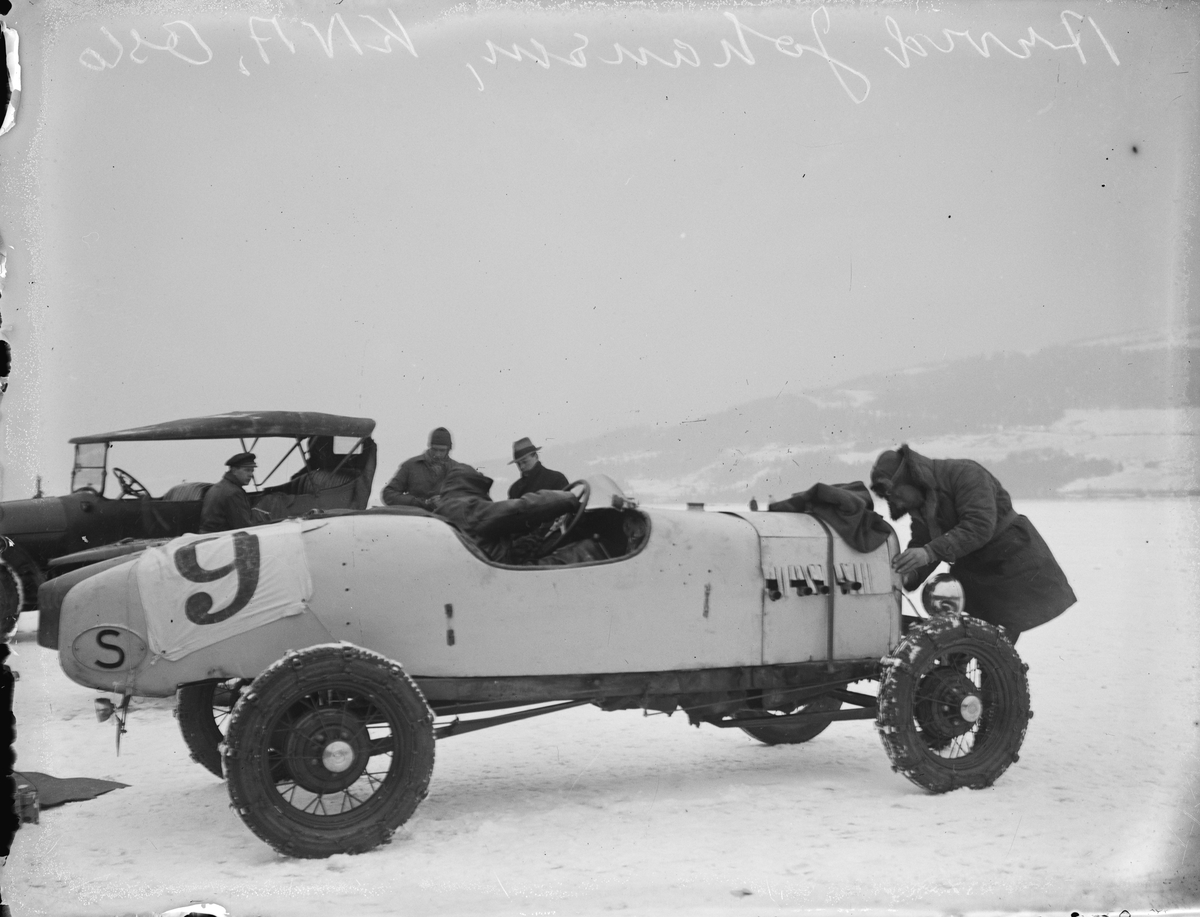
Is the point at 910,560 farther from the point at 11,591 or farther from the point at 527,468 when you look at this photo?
the point at 11,591

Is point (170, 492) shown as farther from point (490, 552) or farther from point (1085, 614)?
point (1085, 614)

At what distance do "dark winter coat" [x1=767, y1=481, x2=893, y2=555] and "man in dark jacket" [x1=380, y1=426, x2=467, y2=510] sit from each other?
3781 millimetres

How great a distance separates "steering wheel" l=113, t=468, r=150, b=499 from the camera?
10336 millimetres

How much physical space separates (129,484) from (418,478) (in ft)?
10.7

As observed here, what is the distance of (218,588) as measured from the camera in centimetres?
451

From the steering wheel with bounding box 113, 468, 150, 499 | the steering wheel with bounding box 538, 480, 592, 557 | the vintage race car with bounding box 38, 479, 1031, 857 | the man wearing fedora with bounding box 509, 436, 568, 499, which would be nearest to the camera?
the vintage race car with bounding box 38, 479, 1031, 857

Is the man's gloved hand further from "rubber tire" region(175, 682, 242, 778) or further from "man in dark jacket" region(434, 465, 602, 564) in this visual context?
"rubber tire" region(175, 682, 242, 778)

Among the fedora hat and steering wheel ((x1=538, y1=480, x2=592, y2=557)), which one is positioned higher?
the fedora hat

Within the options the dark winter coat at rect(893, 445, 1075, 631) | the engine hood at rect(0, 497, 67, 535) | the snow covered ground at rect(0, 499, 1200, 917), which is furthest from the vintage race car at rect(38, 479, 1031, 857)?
the engine hood at rect(0, 497, 67, 535)

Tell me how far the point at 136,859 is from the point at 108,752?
2.43m

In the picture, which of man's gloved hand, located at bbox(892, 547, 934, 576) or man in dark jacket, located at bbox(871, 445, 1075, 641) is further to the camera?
man in dark jacket, located at bbox(871, 445, 1075, 641)

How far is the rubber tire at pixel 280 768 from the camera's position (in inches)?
169

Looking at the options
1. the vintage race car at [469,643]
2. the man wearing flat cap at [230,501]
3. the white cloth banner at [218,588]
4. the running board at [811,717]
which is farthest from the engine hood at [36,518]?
the running board at [811,717]

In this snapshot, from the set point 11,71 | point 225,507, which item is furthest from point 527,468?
point 11,71
